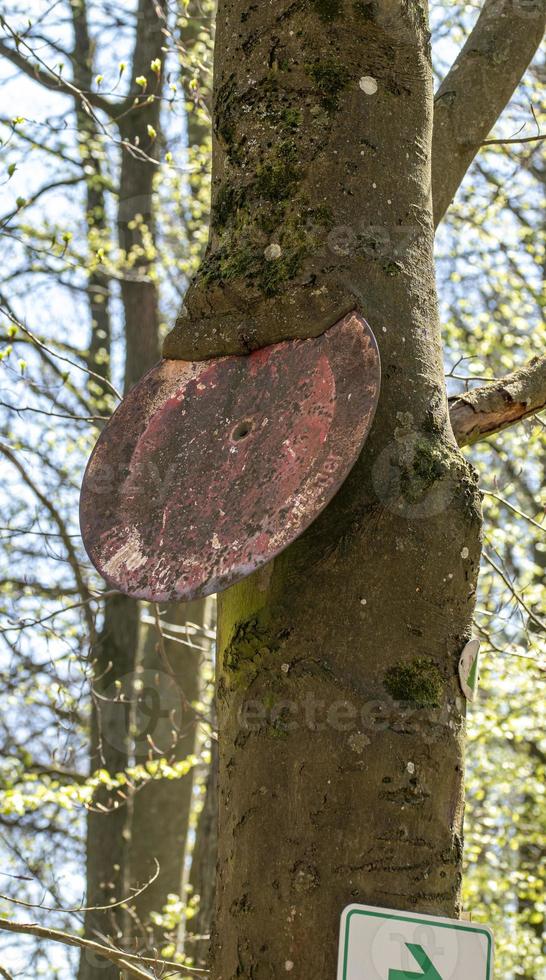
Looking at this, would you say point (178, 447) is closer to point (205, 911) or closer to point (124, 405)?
point (124, 405)

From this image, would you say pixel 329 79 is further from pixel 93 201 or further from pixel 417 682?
pixel 93 201

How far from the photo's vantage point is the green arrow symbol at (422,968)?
141 cm

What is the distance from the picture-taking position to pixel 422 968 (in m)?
1.42

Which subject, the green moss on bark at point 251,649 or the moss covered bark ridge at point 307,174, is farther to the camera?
the moss covered bark ridge at point 307,174

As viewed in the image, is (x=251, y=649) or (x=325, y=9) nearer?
(x=251, y=649)

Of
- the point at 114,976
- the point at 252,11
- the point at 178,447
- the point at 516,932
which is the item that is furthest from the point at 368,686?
the point at 516,932

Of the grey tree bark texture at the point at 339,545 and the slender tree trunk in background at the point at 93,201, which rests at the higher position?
the slender tree trunk in background at the point at 93,201

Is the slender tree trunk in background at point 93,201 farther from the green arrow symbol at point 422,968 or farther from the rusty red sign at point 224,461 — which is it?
the green arrow symbol at point 422,968

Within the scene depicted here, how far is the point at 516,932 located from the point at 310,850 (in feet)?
26.0

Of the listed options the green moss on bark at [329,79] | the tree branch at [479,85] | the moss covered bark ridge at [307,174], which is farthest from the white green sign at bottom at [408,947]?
the tree branch at [479,85]

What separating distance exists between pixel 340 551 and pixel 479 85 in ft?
6.22

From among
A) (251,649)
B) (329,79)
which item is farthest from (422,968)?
(329,79)

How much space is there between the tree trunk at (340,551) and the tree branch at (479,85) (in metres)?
0.88

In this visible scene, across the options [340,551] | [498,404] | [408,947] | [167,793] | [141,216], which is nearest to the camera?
[408,947]
